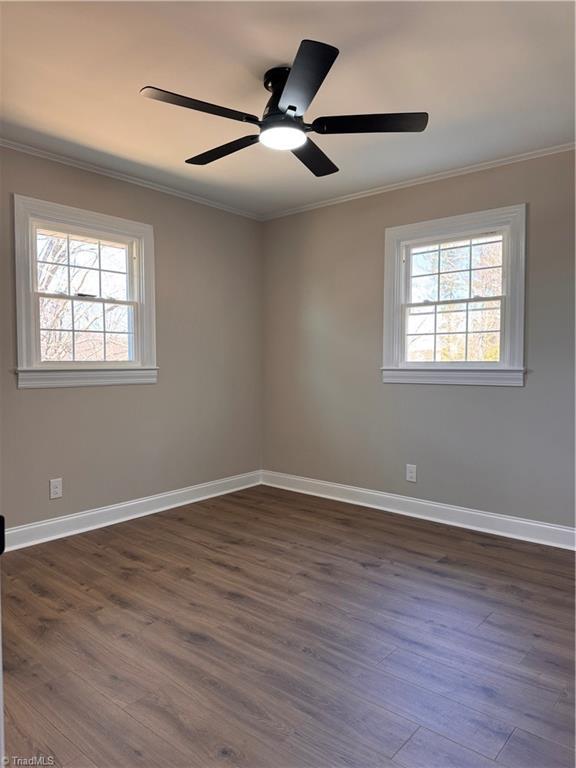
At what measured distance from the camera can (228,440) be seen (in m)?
4.77

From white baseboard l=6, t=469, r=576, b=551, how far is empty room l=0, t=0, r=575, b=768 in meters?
0.02

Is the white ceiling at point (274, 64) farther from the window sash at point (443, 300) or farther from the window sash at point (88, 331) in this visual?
the window sash at point (88, 331)

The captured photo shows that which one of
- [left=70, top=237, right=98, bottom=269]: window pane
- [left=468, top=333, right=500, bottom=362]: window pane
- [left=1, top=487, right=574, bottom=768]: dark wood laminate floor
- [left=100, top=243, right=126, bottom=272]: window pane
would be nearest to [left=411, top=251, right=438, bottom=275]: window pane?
[left=468, top=333, right=500, bottom=362]: window pane

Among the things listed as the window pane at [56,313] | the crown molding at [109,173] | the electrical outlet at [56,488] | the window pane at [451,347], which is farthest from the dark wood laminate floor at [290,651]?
the crown molding at [109,173]

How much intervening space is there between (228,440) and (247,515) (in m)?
0.92

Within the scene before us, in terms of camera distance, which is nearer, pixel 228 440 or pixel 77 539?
pixel 77 539

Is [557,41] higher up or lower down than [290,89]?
higher up

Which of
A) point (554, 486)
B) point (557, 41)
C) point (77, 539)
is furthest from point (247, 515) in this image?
point (557, 41)

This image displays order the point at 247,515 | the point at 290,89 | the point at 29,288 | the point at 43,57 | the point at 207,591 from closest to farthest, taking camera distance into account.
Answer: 1. the point at 290,89
2. the point at 43,57
3. the point at 207,591
4. the point at 29,288
5. the point at 247,515

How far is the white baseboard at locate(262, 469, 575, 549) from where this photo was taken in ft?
11.1

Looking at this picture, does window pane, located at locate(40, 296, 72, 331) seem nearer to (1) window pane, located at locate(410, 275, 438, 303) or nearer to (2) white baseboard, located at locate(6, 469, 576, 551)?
(2) white baseboard, located at locate(6, 469, 576, 551)

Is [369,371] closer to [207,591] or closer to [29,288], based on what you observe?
[207,591]

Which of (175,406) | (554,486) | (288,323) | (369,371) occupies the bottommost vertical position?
(554,486)

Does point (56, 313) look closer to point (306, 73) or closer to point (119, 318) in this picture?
point (119, 318)
